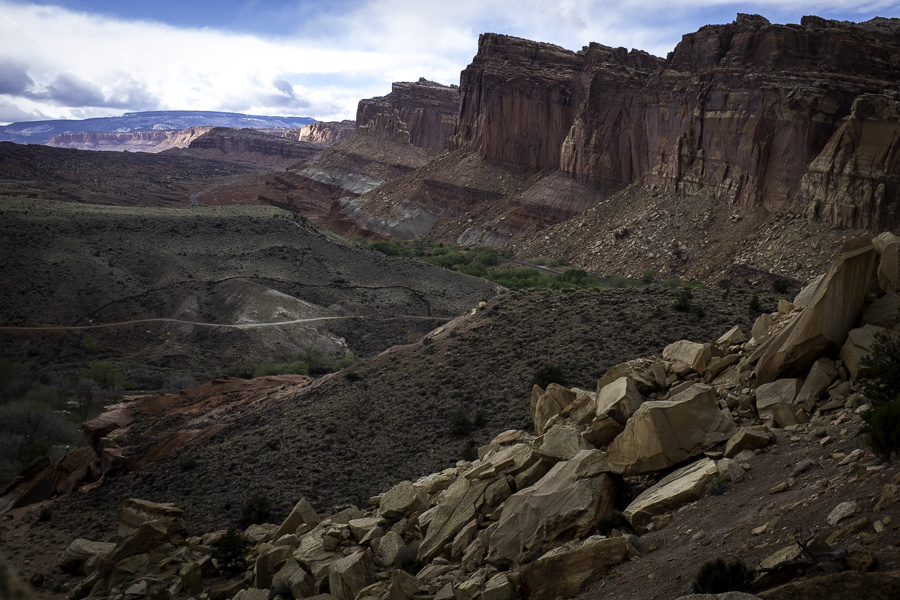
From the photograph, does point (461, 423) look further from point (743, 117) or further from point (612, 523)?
point (743, 117)

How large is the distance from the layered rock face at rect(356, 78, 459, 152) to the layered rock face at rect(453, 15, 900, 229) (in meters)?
67.0

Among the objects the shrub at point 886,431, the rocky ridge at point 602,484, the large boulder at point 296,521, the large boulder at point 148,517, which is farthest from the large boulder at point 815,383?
the large boulder at point 148,517

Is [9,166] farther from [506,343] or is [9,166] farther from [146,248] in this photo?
[506,343]

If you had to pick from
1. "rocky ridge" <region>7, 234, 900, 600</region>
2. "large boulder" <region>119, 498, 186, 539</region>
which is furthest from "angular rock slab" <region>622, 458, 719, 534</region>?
"large boulder" <region>119, 498, 186, 539</region>

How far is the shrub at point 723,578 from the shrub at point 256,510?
1537 cm

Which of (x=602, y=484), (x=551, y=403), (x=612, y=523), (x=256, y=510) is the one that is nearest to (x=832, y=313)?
(x=602, y=484)

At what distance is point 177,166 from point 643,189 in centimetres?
13293

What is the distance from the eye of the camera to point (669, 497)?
12.1 metres

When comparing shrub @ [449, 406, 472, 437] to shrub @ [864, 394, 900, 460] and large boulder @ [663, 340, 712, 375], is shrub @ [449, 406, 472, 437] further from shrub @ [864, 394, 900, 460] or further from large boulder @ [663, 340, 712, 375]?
shrub @ [864, 394, 900, 460]

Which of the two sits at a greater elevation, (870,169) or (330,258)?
(870,169)

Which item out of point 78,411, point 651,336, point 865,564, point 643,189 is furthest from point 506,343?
point 643,189

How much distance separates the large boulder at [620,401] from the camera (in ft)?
48.5

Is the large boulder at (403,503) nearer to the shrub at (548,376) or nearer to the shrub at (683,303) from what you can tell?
the shrub at (548,376)

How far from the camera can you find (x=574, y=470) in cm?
1351
